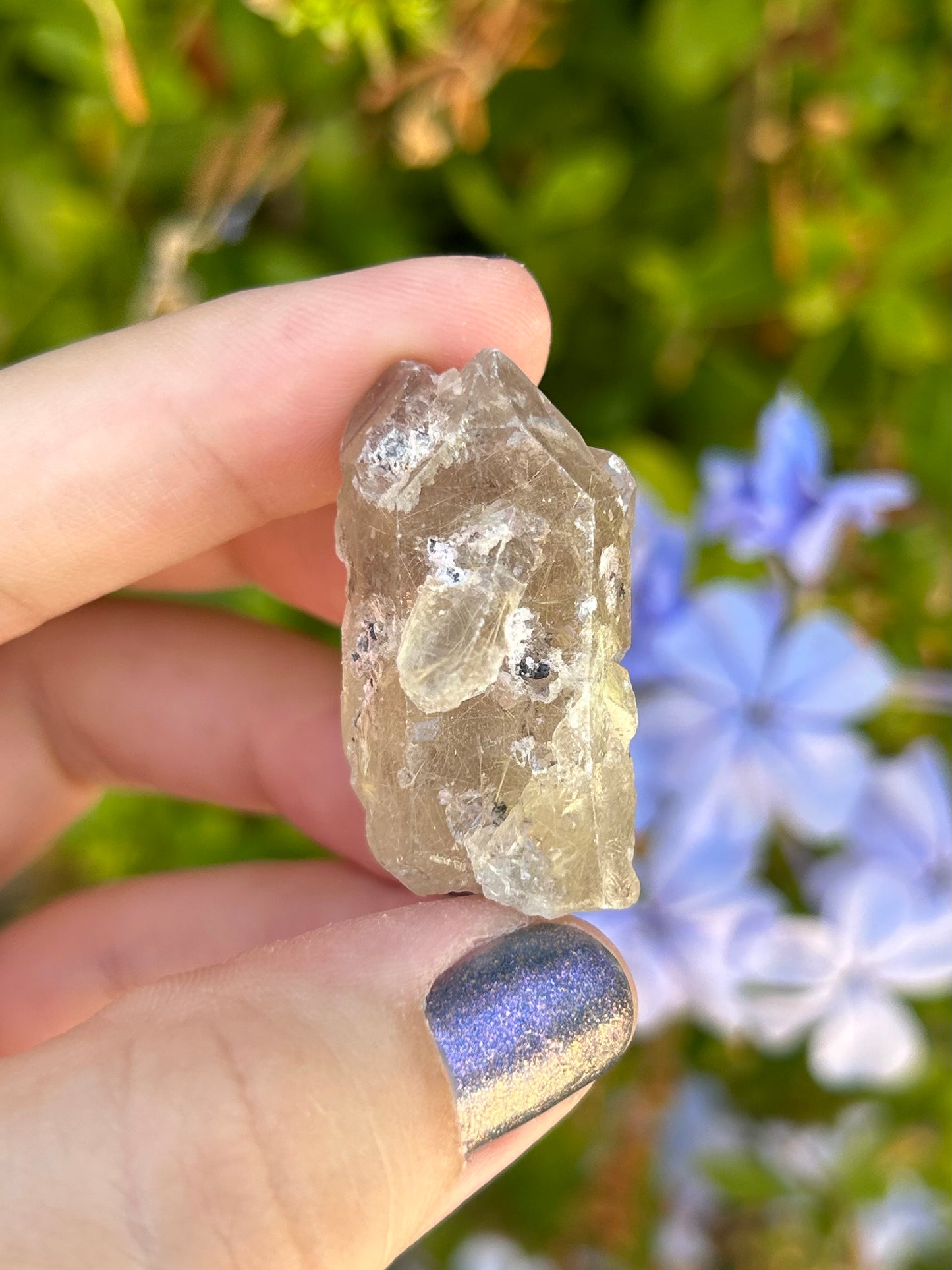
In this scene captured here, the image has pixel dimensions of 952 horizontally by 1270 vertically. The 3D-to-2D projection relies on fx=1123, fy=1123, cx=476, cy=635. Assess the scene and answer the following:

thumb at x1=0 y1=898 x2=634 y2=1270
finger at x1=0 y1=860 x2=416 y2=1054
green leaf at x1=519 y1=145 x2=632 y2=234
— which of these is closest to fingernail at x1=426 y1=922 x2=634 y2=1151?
thumb at x1=0 y1=898 x2=634 y2=1270

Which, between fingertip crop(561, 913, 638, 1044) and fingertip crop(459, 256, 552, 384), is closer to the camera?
fingertip crop(561, 913, 638, 1044)

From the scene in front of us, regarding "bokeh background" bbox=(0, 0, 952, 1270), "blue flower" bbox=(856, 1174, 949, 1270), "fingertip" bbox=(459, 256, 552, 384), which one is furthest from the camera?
"blue flower" bbox=(856, 1174, 949, 1270)

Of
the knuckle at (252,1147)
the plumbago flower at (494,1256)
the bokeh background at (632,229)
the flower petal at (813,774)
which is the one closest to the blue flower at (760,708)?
the flower petal at (813,774)

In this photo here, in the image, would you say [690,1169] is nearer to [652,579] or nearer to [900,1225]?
[900,1225]

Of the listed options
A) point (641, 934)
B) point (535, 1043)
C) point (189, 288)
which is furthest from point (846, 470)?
point (535, 1043)

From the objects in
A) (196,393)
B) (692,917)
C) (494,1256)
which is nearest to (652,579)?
(692,917)

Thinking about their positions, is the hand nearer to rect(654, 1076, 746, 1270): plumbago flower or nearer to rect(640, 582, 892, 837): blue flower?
rect(640, 582, 892, 837): blue flower

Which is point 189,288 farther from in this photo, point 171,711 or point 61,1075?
point 61,1075

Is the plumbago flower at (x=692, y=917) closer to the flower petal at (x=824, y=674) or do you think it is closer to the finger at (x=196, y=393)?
the flower petal at (x=824, y=674)
